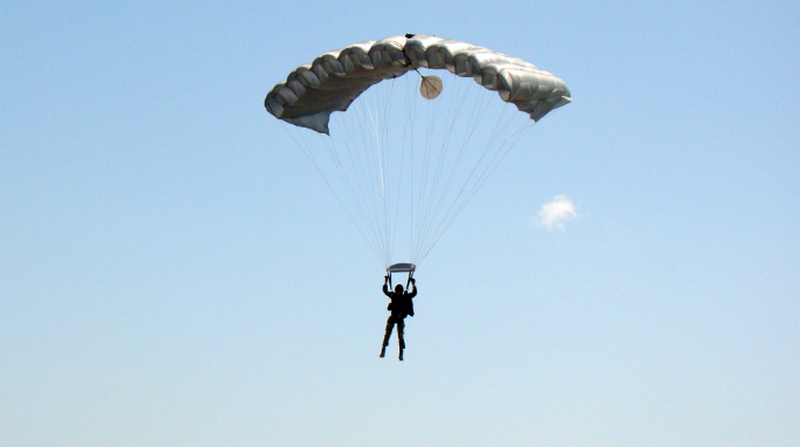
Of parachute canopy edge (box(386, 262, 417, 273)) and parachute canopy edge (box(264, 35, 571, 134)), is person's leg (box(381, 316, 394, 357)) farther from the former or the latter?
parachute canopy edge (box(264, 35, 571, 134))

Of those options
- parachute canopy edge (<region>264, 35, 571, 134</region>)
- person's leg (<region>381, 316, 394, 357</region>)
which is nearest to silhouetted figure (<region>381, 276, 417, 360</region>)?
person's leg (<region>381, 316, 394, 357</region>)

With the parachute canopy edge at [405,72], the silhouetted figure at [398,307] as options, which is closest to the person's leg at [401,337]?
the silhouetted figure at [398,307]

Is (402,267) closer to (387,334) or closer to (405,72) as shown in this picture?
(387,334)

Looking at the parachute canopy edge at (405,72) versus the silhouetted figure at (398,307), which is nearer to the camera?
the parachute canopy edge at (405,72)

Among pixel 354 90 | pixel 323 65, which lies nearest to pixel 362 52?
pixel 323 65

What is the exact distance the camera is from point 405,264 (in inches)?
1153

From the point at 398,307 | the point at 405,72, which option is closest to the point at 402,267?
the point at 398,307

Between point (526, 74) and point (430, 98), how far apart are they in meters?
3.60

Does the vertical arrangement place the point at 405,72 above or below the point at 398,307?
above

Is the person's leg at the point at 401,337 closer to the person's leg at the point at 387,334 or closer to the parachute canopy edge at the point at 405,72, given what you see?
the person's leg at the point at 387,334

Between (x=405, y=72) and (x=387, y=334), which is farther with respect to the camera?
(x=405, y=72)

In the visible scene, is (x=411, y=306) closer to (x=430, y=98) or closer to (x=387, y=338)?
(x=387, y=338)

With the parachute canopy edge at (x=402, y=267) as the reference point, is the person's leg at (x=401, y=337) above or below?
below

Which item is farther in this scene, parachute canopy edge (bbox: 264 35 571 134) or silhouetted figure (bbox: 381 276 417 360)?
silhouetted figure (bbox: 381 276 417 360)
